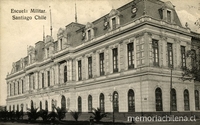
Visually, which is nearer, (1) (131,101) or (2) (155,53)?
(2) (155,53)

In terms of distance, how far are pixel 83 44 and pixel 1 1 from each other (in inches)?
714

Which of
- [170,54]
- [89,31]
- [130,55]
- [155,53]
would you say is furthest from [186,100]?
[89,31]

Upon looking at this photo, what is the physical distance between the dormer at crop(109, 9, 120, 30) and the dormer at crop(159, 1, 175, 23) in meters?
4.67

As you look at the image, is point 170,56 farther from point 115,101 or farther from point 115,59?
point 115,101

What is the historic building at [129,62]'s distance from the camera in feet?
93.0

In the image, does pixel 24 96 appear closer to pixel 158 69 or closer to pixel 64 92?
pixel 64 92

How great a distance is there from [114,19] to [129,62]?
221 inches

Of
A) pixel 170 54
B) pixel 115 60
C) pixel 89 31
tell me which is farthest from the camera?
pixel 89 31

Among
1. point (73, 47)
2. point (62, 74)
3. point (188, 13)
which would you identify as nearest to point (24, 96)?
point (62, 74)

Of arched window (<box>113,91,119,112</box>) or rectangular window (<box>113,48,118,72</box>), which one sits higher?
rectangular window (<box>113,48,118,72</box>)

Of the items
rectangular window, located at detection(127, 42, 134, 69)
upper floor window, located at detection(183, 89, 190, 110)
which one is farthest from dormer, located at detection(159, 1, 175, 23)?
upper floor window, located at detection(183, 89, 190, 110)

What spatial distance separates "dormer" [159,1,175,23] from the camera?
3020 cm

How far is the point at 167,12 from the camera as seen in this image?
30.7m

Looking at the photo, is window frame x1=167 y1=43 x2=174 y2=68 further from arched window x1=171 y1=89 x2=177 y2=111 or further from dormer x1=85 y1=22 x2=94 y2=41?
dormer x1=85 y1=22 x2=94 y2=41
